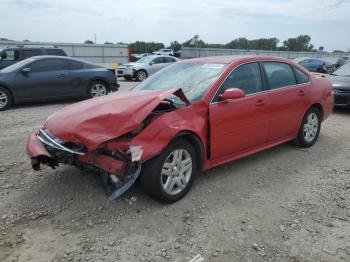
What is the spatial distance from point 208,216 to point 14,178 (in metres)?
2.66

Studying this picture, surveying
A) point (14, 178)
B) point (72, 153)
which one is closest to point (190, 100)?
point (72, 153)

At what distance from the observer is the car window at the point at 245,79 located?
477 cm

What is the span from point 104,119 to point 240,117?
1870mm

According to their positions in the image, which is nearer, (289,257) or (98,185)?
(289,257)

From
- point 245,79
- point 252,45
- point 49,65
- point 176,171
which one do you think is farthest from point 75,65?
point 252,45

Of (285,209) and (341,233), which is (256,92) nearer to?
(285,209)

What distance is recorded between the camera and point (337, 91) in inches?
377

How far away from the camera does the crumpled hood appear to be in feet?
12.1

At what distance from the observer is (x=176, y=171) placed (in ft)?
13.4

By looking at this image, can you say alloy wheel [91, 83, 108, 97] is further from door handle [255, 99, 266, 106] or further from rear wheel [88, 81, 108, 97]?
door handle [255, 99, 266, 106]

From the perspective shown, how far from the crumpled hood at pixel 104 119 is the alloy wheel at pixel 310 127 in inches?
113

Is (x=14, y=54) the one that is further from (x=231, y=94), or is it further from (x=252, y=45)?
(x=252, y=45)

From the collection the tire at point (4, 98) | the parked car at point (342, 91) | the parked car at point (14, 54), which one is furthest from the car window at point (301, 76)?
the parked car at point (14, 54)

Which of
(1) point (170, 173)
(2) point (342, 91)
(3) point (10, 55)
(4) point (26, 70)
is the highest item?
(3) point (10, 55)
